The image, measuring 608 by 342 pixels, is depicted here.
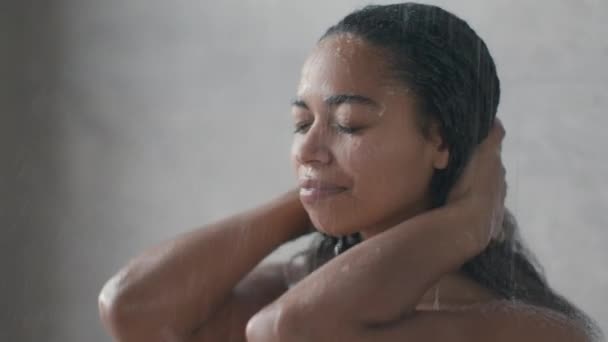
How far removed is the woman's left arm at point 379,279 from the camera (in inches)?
32.3

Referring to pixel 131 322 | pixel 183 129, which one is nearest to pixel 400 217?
pixel 131 322

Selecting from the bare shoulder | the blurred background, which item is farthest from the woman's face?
the blurred background

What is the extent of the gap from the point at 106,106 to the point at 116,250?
0.76 feet

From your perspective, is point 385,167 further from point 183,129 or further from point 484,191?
point 183,129

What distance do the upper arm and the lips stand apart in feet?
0.49

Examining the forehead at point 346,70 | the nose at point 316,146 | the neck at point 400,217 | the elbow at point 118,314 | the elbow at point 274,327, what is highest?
the forehead at point 346,70

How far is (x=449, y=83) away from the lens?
932 millimetres

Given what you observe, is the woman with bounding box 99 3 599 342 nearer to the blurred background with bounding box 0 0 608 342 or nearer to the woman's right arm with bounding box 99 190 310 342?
the woman's right arm with bounding box 99 190 310 342

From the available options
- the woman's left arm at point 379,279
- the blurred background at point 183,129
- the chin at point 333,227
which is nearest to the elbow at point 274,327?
the woman's left arm at point 379,279

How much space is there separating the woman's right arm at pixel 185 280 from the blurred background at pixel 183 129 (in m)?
0.32

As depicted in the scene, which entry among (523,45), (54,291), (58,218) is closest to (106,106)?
(58,218)

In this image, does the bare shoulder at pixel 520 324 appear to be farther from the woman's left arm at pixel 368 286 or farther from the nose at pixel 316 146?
the nose at pixel 316 146

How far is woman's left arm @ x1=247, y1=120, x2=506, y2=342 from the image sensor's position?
82cm

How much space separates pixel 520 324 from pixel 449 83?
217mm
